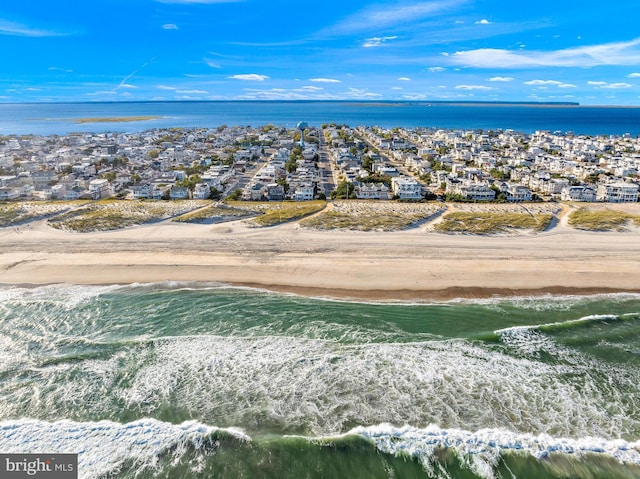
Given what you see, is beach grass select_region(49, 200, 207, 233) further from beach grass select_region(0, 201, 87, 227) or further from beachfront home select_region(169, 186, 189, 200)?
beachfront home select_region(169, 186, 189, 200)

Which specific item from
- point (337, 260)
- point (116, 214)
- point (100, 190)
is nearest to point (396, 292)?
point (337, 260)

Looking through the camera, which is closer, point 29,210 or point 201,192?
point 29,210

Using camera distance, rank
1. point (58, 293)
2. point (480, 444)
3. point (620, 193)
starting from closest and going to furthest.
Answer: point (480, 444) < point (58, 293) < point (620, 193)

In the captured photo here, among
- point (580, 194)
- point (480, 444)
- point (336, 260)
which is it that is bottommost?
point (480, 444)

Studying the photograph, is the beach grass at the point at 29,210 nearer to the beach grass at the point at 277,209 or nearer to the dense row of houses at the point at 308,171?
the dense row of houses at the point at 308,171

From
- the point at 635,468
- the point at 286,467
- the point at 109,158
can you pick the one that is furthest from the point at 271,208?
the point at 109,158

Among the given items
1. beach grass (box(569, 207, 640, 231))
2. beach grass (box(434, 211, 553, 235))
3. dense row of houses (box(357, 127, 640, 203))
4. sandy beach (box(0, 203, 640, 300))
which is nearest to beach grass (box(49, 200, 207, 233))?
sandy beach (box(0, 203, 640, 300))

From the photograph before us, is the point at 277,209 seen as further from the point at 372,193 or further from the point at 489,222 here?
the point at 489,222

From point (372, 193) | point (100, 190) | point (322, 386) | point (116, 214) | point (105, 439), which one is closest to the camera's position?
point (105, 439)
